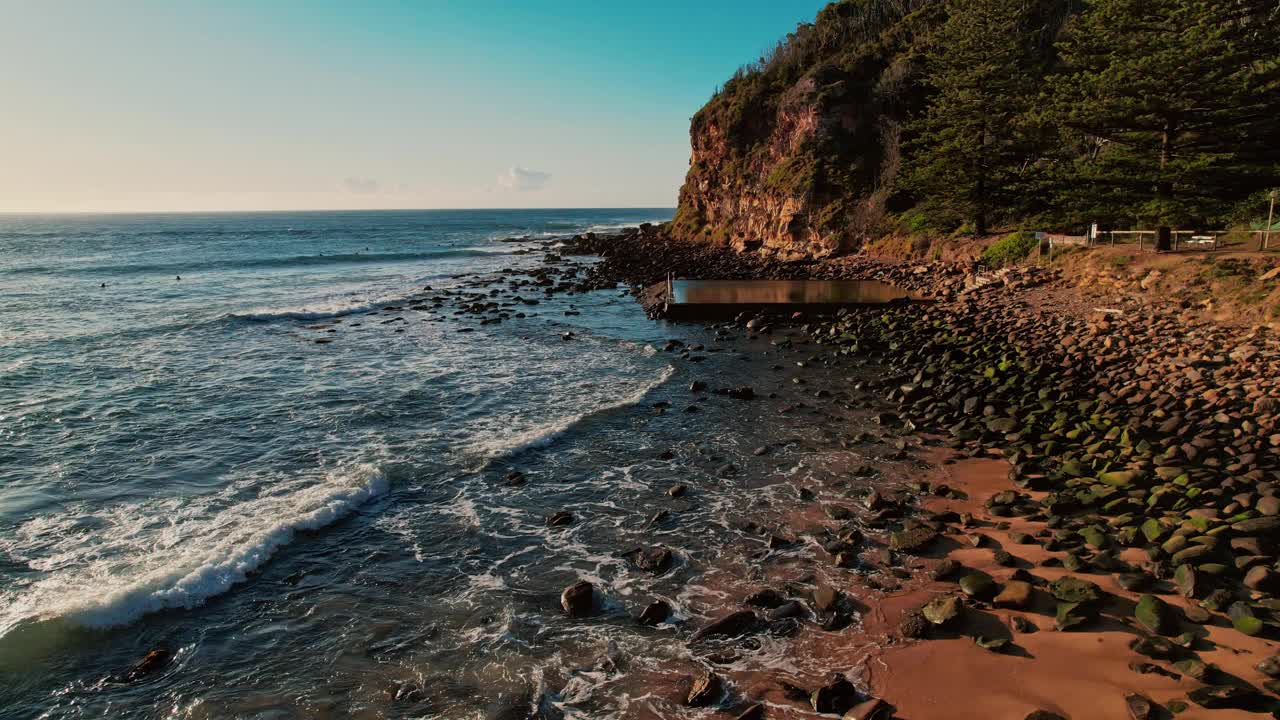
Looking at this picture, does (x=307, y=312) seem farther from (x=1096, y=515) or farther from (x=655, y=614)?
(x=1096, y=515)

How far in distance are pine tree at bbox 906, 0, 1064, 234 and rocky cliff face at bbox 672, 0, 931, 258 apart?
7777mm

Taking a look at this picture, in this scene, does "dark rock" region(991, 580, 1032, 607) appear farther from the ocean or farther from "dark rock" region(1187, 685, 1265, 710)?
the ocean

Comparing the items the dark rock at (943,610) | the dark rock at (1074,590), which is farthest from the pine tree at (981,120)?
the dark rock at (943,610)

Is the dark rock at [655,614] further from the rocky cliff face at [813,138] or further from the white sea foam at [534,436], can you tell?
the rocky cliff face at [813,138]

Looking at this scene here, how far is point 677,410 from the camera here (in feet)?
58.9

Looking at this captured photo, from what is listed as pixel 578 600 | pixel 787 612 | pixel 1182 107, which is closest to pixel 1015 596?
pixel 787 612

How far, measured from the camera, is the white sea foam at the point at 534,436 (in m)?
15.2

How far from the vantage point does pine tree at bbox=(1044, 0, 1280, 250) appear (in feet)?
75.3

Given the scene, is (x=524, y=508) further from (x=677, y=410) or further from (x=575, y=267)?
(x=575, y=267)

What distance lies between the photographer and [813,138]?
171 feet

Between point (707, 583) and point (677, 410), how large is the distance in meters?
A: 8.64

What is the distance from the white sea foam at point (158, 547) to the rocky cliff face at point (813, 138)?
40.9m

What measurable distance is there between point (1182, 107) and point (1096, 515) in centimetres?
2135

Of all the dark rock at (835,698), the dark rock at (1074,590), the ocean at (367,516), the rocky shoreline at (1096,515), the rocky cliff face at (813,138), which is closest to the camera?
the dark rock at (835,698)
